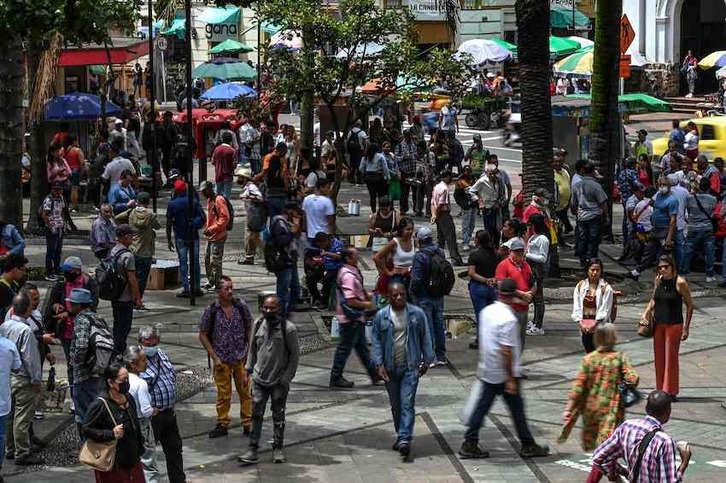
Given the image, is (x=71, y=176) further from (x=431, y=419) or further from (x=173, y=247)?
(x=431, y=419)

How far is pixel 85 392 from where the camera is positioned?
42.6ft

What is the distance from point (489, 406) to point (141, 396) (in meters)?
3.31

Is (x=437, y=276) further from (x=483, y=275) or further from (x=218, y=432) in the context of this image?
(x=218, y=432)

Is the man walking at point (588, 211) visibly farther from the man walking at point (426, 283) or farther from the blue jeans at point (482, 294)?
the man walking at point (426, 283)

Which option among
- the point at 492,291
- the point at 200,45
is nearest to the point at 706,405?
the point at 492,291

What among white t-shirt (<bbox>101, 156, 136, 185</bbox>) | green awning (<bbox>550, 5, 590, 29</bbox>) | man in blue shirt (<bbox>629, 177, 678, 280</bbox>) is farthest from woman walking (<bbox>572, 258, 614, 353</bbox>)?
green awning (<bbox>550, 5, 590, 29</bbox>)

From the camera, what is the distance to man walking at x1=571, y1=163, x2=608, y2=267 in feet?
75.0

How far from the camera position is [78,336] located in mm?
12977

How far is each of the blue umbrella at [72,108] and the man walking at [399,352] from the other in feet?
61.7

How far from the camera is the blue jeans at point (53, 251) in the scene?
22.0 m

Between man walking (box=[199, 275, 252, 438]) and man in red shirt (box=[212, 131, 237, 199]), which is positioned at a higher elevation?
Result: man in red shirt (box=[212, 131, 237, 199])

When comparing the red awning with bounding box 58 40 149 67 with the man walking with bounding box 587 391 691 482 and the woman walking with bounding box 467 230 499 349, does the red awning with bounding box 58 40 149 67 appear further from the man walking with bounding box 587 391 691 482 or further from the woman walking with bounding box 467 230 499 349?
the man walking with bounding box 587 391 691 482


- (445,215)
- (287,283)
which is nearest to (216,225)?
(287,283)

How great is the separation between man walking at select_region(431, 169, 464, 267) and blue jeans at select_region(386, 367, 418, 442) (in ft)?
31.5
